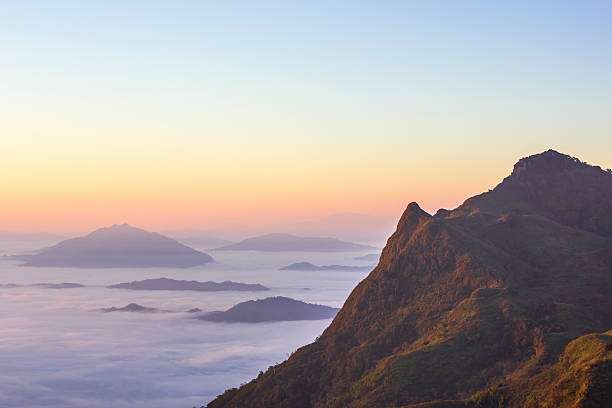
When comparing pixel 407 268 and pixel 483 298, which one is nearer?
pixel 483 298

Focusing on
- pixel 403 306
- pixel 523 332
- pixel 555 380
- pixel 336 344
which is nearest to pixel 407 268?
pixel 403 306

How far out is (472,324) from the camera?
9412 centimetres

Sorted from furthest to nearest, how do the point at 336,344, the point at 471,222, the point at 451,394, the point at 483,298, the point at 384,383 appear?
the point at 471,222 < the point at 336,344 < the point at 483,298 < the point at 384,383 < the point at 451,394

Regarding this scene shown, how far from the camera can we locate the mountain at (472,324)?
76.7 meters

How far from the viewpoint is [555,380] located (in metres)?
71.2

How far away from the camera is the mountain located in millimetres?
76688

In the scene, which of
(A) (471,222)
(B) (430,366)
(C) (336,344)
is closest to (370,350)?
(C) (336,344)

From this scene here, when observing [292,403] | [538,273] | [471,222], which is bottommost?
[292,403]

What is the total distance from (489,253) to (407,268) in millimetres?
15121

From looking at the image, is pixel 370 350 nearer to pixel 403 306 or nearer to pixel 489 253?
pixel 403 306

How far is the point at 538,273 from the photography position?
113m

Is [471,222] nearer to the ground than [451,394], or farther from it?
farther from it

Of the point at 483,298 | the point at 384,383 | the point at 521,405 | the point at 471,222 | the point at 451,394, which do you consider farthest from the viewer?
the point at 471,222

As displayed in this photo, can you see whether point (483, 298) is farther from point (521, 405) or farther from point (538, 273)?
point (521, 405)
